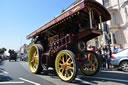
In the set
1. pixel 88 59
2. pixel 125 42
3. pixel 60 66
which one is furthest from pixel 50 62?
pixel 125 42

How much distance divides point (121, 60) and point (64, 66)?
487 cm

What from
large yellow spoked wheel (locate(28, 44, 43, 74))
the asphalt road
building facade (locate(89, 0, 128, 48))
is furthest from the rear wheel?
building facade (locate(89, 0, 128, 48))

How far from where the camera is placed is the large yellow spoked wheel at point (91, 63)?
6037 mm

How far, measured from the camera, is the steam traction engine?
16.5 feet

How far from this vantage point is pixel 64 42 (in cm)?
596

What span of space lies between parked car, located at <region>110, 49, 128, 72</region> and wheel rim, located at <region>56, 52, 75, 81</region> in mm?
4544

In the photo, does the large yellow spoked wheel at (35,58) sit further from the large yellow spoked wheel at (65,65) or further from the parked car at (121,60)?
A: the parked car at (121,60)

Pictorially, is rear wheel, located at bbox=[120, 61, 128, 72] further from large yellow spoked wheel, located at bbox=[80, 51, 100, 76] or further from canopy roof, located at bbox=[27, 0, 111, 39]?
canopy roof, located at bbox=[27, 0, 111, 39]

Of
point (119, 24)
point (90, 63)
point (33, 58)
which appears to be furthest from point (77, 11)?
point (119, 24)

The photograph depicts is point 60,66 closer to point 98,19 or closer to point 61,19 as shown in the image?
point 61,19

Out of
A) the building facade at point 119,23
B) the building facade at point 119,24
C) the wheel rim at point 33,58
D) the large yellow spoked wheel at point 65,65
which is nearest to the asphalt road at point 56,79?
the large yellow spoked wheel at point 65,65

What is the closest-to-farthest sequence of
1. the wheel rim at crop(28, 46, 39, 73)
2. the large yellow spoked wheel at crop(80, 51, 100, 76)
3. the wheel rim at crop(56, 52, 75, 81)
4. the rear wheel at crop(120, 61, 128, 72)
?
the wheel rim at crop(56, 52, 75, 81), the large yellow spoked wheel at crop(80, 51, 100, 76), the wheel rim at crop(28, 46, 39, 73), the rear wheel at crop(120, 61, 128, 72)

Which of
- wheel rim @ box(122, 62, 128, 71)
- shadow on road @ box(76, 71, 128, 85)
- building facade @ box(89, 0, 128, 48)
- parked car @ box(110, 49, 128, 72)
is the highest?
building facade @ box(89, 0, 128, 48)

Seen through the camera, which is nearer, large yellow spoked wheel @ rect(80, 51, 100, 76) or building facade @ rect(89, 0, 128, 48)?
large yellow spoked wheel @ rect(80, 51, 100, 76)
